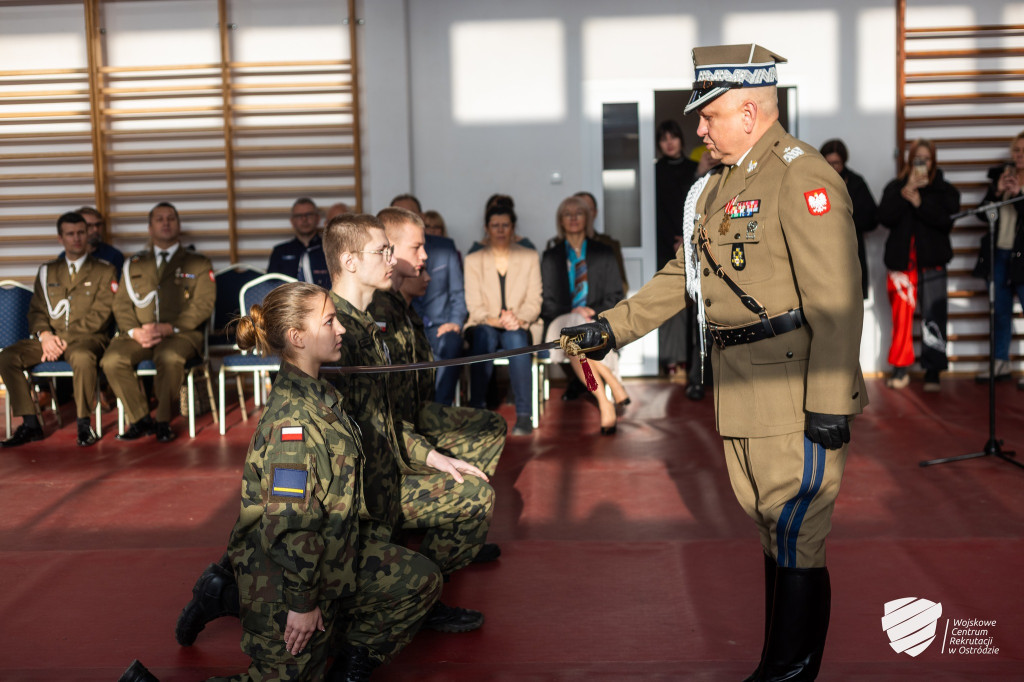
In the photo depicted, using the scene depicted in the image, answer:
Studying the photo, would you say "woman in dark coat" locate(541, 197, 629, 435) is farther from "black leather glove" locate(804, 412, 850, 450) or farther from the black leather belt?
"black leather glove" locate(804, 412, 850, 450)

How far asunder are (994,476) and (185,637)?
11.2 ft

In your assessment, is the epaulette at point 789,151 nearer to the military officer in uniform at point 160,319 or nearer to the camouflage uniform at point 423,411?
the camouflage uniform at point 423,411

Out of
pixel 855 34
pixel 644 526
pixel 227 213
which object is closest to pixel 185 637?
pixel 644 526

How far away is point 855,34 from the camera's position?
7.05 meters

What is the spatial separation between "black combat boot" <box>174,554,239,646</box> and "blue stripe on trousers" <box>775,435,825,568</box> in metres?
1.46

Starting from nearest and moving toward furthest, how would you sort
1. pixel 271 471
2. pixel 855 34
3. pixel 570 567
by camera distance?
pixel 271 471
pixel 570 567
pixel 855 34

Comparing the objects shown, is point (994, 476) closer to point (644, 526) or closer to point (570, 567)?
point (644, 526)

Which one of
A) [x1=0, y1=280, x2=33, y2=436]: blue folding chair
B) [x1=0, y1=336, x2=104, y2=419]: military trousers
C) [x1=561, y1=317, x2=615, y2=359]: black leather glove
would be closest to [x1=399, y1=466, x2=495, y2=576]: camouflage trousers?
[x1=561, y1=317, x2=615, y2=359]: black leather glove

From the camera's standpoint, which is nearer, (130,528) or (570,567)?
(570,567)

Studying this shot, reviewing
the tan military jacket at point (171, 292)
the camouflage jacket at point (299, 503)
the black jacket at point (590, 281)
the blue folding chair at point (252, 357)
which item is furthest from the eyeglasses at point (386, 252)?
the tan military jacket at point (171, 292)

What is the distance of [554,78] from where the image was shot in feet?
23.6

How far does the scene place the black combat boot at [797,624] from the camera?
220cm

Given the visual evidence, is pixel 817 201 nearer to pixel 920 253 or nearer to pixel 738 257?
pixel 738 257

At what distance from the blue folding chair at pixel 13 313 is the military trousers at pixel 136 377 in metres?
0.81
